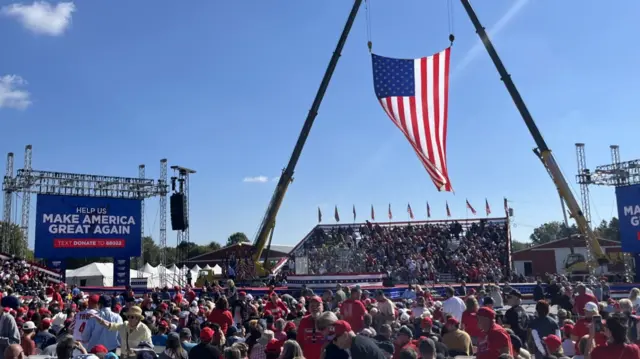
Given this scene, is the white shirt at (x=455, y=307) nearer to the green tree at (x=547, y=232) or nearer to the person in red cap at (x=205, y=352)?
the person in red cap at (x=205, y=352)

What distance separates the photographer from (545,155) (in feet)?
85.4

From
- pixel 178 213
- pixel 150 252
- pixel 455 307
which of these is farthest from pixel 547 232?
pixel 455 307

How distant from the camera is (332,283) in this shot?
23328 mm

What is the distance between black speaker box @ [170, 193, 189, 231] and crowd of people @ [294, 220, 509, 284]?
7364mm

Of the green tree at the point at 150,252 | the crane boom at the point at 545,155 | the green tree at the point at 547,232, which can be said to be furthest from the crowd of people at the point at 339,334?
the green tree at the point at 547,232

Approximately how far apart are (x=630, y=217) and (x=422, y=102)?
15684 millimetres

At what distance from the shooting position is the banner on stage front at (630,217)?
2766cm

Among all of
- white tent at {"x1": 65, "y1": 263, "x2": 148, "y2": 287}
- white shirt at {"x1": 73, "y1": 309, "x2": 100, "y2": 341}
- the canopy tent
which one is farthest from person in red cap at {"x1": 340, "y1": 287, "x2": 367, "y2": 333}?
white tent at {"x1": 65, "y1": 263, "x2": 148, "y2": 287}

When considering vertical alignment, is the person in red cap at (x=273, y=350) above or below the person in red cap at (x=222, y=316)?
below

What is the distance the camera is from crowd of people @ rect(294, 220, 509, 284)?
96.3 feet

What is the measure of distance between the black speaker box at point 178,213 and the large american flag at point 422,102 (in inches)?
546

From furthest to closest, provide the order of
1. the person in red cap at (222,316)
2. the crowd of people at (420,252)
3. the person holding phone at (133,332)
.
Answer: the crowd of people at (420,252) < the person in red cap at (222,316) < the person holding phone at (133,332)

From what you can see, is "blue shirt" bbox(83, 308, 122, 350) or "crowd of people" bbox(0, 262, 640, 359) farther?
"blue shirt" bbox(83, 308, 122, 350)

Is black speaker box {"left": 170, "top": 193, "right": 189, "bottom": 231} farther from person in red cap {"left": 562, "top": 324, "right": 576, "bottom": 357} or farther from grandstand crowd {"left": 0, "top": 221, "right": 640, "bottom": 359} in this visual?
person in red cap {"left": 562, "top": 324, "right": 576, "bottom": 357}
